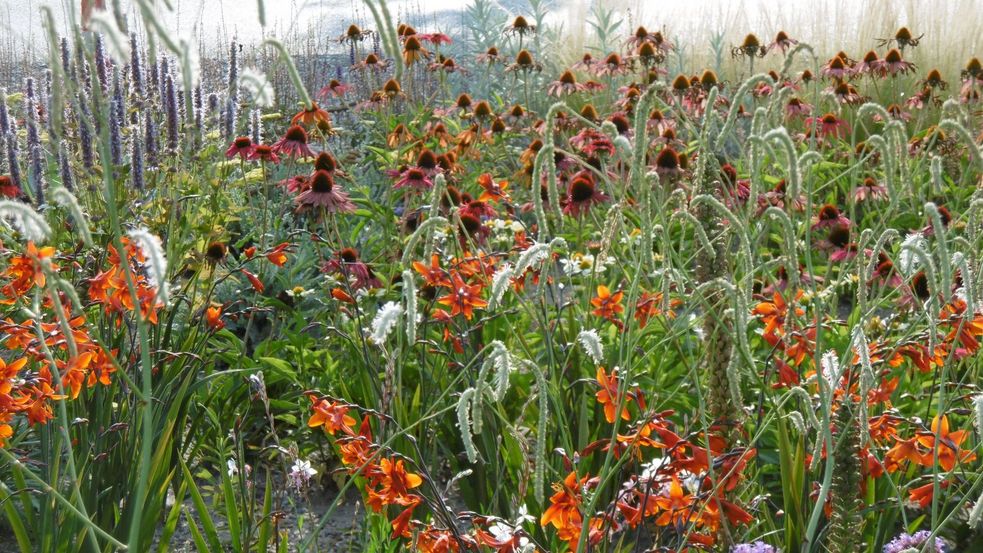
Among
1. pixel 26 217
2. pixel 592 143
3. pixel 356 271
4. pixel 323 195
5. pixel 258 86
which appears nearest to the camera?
pixel 26 217

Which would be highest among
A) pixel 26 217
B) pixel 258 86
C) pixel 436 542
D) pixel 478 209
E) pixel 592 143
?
pixel 258 86

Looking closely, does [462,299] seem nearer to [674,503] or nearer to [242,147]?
[674,503]

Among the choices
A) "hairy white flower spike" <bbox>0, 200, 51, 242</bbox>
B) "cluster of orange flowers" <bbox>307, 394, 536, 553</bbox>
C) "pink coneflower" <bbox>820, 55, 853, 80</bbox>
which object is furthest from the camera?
"pink coneflower" <bbox>820, 55, 853, 80</bbox>

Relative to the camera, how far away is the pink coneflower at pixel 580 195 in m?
3.24

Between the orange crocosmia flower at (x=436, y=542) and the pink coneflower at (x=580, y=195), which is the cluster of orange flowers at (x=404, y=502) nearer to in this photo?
the orange crocosmia flower at (x=436, y=542)

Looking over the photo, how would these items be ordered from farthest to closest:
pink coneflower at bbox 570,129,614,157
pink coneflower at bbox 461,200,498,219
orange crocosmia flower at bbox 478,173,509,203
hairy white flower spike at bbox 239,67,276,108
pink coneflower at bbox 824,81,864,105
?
pink coneflower at bbox 824,81,864,105
pink coneflower at bbox 570,129,614,157
orange crocosmia flower at bbox 478,173,509,203
pink coneflower at bbox 461,200,498,219
hairy white flower spike at bbox 239,67,276,108

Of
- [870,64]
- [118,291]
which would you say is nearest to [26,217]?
[118,291]

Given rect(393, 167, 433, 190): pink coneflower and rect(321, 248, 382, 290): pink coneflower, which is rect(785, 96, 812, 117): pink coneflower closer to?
rect(393, 167, 433, 190): pink coneflower

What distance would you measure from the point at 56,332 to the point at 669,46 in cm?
471

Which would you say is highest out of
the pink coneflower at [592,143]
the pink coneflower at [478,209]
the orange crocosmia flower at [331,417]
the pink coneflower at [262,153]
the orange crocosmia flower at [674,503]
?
the pink coneflower at [262,153]

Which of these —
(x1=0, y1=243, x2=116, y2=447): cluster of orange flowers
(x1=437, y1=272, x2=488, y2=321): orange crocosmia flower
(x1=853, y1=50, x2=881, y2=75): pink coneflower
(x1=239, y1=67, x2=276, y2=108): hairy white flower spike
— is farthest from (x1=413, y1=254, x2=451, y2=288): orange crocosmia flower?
(x1=853, y1=50, x2=881, y2=75): pink coneflower

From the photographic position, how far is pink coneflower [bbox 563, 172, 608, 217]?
10.6 ft

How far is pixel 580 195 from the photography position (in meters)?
3.27

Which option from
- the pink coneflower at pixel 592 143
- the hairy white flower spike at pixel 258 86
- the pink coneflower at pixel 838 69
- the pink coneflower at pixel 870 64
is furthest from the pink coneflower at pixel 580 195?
the pink coneflower at pixel 870 64
